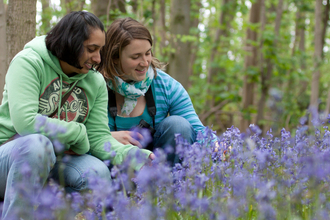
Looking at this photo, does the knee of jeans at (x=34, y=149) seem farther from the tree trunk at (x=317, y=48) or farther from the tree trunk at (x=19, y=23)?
the tree trunk at (x=317, y=48)

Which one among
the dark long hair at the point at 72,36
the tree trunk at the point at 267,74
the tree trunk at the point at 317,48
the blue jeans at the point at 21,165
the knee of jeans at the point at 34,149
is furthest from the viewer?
the tree trunk at the point at 267,74

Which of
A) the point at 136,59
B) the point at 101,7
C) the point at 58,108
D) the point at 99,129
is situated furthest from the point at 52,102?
the point at 101,7

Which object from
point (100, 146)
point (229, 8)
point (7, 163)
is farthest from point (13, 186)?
point (229, 8)

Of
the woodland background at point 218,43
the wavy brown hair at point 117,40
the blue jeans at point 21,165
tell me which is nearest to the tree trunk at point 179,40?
the woodland background at point 218,43

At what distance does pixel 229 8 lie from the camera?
28.6 ft

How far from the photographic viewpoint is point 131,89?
2.88 m

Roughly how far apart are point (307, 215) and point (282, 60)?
7.54 meters

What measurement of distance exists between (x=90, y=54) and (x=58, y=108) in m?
0.43

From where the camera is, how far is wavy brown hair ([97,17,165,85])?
2828mm

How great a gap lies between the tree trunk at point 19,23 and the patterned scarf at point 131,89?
3.54 ft

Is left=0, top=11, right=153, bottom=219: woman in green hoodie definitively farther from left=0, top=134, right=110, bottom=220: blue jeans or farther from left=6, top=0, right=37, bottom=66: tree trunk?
left=6, top=0, right=37, bottom=66: tree trunk

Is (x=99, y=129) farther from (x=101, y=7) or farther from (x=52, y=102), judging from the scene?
(x=101, y=7)

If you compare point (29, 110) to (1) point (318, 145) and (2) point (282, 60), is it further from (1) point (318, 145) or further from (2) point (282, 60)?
(2) point (282, 60)

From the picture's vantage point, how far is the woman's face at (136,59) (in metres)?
2.81
